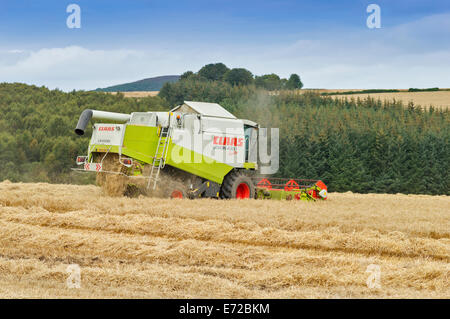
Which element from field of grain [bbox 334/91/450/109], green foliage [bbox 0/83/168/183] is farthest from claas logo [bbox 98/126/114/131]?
field of grain [bbox 334/91/450/109]

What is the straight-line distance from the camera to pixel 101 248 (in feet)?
30.4

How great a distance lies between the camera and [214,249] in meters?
8.99

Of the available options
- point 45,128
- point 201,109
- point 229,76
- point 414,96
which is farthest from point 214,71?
point 201,109

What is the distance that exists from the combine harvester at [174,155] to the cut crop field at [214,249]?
1179 mm

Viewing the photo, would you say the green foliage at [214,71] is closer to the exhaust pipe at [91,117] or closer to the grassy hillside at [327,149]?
the grassy hillside at [327,149]

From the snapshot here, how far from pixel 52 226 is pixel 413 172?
3414 cm

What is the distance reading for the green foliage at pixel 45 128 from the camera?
3771 cm

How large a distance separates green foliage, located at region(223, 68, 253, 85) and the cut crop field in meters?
58.3

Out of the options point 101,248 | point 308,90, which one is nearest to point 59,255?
point 101,248

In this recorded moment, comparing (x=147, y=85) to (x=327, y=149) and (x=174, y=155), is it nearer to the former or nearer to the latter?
(x=327, y=149)

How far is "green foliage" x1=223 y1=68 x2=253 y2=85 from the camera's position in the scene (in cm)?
7181

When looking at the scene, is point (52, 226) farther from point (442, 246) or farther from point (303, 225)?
point (442, 246)
